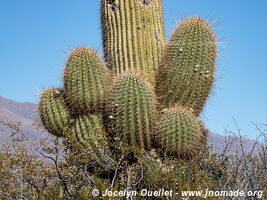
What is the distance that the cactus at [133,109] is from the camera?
5.86 m

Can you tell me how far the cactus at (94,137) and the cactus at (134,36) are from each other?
2.58 ft

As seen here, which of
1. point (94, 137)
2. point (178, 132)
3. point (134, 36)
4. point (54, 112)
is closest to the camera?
point (178, 132)

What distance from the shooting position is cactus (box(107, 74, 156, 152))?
586 centimetres

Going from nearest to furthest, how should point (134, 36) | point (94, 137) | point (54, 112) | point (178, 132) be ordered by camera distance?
point (178, 132)
point (94, 137)
point (134, 36)
point (54, 112)

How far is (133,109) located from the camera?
5844 millimetres

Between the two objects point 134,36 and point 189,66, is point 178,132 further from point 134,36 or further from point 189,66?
point 134,36

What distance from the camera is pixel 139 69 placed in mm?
6406

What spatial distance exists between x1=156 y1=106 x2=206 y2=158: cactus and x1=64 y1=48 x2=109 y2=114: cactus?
96cm

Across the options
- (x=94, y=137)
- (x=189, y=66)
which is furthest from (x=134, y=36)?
(x=94, y=137)

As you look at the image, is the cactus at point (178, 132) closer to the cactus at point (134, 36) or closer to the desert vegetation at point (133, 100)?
the desert vegetation at point (133, 100)

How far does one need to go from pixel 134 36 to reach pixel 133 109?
1144 mm

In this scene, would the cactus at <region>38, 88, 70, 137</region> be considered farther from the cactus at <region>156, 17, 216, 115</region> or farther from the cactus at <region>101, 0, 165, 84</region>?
the cactus at <region>156, 17, 216, 115</region>

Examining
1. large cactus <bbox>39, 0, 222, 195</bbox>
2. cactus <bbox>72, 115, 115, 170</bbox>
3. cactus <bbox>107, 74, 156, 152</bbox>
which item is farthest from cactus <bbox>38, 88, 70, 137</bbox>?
cactus <bbox>107, 74, 156, 152</bbox>

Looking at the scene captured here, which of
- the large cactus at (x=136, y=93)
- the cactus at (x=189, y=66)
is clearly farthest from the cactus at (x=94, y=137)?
the cactus at (x=189, y=66)
